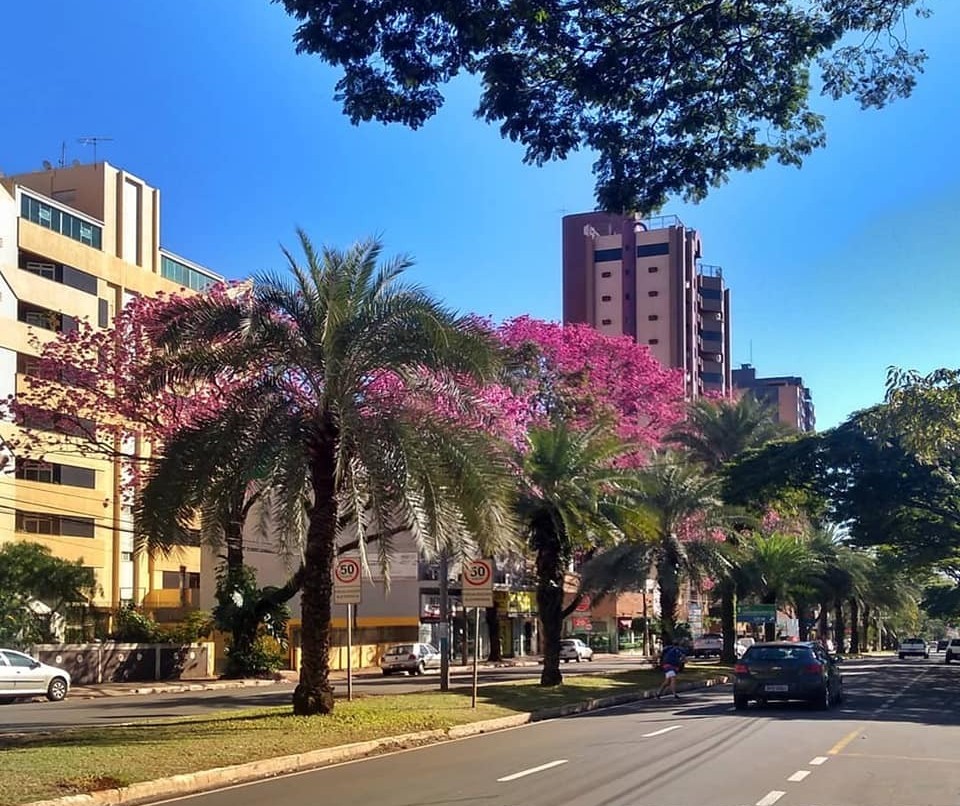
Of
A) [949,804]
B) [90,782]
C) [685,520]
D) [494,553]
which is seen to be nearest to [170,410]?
[494,553]

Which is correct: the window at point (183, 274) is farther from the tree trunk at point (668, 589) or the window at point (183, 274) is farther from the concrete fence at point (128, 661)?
the tree trunk at point (668, 589)

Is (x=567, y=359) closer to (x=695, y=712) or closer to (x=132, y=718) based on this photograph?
(x=695, y=712)

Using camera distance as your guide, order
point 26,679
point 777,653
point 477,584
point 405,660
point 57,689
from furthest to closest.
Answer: point 405,660 < point 57,689 < point 26,679 < point 777,653 < point 477,584

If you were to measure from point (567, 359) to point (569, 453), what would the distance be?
17488 millimetres

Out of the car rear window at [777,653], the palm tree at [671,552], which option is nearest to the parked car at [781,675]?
the car rear window at [777,653]

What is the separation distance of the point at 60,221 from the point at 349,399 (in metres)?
39.4

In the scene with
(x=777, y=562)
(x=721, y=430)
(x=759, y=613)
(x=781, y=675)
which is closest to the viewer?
(x=781, y=675)

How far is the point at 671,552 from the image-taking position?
3906 cm

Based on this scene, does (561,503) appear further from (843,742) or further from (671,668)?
(843,742)

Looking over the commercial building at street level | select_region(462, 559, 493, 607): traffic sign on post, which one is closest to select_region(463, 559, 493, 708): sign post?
select_region(462, 559, 493, 607): traffic sign on post

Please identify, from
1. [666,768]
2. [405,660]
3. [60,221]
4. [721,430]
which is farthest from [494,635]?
[666,768]

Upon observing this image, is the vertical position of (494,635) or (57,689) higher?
(57,689)

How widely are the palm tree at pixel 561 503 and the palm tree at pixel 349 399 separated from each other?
30.1 ft

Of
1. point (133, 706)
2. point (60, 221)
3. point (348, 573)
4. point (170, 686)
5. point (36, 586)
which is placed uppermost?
point (60, 221)
